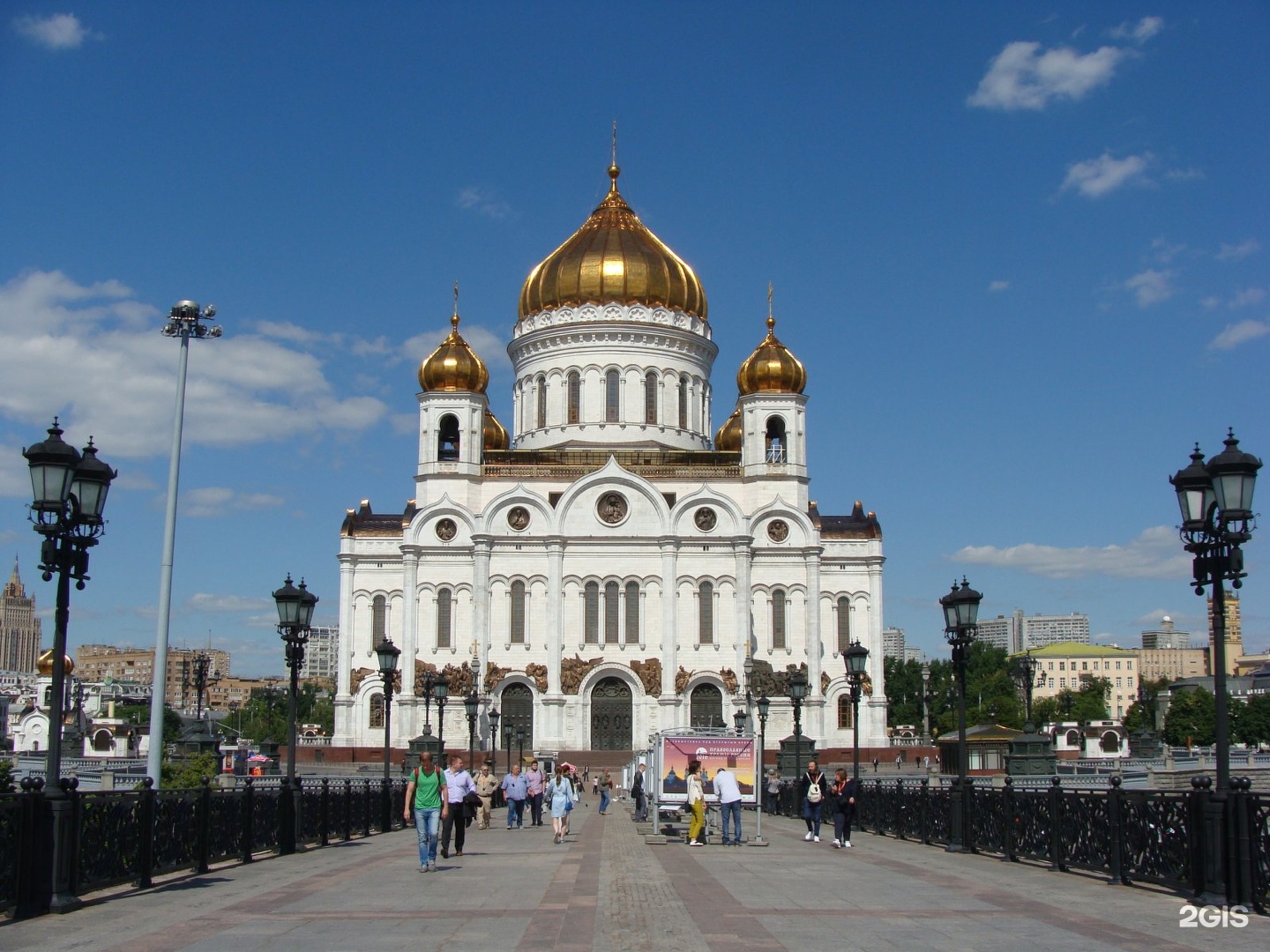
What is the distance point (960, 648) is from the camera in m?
21.7

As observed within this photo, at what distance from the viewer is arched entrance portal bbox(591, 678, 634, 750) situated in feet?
185

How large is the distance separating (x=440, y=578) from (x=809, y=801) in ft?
123

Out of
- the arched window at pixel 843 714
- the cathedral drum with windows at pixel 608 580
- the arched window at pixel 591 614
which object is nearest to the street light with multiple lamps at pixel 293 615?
the cathedral drum with windows at pixel 608 580

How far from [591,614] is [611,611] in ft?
2.75

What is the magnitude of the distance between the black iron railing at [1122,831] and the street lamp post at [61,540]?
1008cm

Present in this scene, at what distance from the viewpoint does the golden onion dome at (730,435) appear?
64.6m

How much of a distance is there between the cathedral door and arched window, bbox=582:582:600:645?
130 inches

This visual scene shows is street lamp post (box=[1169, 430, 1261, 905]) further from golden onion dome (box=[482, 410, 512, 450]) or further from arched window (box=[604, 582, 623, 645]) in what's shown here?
golden onion dome (box=[482, 410, 512, 450])

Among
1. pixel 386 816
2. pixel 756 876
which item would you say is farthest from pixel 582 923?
pixel 386 816

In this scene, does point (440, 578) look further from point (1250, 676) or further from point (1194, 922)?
point (1250, 676)

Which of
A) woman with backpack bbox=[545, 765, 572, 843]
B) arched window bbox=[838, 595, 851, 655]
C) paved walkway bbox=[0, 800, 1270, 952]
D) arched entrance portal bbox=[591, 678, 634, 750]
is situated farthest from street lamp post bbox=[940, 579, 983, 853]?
arched window bbox=[838, 595, 851, 655]

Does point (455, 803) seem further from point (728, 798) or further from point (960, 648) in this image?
point (960, 648)

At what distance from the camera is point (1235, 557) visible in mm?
13531

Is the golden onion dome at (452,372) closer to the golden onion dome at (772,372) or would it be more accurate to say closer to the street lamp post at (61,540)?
the golden onion dome at (772,372)
